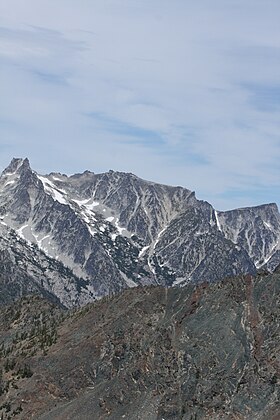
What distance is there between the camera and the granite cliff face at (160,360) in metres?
88.9

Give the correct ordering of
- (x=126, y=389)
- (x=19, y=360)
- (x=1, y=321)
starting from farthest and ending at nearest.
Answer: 1. (x=1, y=321)
2. (x=19, y=360)
3. (x=126, y=389)

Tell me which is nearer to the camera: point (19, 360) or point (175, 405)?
point (175, 405)

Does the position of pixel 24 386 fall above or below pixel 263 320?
below

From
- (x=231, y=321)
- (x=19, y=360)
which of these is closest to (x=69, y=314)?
(x=19, y=360)

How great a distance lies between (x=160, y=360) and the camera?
323 feet

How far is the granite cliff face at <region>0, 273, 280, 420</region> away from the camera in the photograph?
292ft

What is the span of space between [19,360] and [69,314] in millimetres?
20951

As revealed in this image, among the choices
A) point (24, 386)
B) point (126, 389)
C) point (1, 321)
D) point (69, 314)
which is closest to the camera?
point (126, 389)

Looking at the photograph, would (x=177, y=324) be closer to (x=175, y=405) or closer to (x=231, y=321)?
(x=231, y=321)

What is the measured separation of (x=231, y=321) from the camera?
99.7m

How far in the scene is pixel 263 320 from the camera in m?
98.0

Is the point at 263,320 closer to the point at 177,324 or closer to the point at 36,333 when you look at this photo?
the point at 177,324

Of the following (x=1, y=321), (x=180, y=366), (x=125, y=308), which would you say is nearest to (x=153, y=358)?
(x=180, y=366)

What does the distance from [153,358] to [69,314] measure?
110 feet
